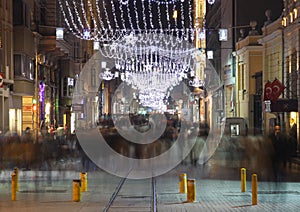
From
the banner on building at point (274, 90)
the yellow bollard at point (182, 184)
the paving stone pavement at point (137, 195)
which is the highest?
the banner on building at point (274, 90)

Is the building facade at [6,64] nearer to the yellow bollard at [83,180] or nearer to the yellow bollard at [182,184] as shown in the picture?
the yellow bollard at [83,180]

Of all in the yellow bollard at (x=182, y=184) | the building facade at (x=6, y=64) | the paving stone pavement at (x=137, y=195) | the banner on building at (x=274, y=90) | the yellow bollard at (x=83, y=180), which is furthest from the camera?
the building facade at (x=6, y=64)

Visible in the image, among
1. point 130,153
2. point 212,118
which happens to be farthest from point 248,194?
point 212,118

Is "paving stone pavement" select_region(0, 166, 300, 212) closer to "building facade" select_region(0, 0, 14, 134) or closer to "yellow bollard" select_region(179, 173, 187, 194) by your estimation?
"yellow bollard" select_region(179, 173, 187, 194)

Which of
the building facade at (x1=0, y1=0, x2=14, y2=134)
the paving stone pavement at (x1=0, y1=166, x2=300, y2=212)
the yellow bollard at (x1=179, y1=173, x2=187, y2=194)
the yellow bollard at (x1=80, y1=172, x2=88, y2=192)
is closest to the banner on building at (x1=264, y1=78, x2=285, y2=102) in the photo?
the paving stone pavement at (x1=0, y1=166, x2=300, y2=212)

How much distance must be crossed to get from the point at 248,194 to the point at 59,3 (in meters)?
36.4

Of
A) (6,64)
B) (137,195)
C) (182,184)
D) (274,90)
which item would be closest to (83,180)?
(137,195)

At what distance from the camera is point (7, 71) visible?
3725cm

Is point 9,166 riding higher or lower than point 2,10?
lower

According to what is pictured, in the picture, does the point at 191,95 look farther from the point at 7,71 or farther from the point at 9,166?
the point at 9,166

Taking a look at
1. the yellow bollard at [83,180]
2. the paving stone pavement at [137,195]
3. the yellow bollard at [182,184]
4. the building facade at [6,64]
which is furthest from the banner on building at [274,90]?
the yellow bollard at [83,180]

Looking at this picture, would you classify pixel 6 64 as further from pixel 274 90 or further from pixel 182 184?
pixel 182 184

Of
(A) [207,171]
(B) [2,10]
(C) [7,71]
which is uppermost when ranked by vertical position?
(B) [2,10]

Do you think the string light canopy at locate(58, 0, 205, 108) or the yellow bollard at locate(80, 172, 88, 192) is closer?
the yellow bollard at locate(80, 172, 88, 192)
